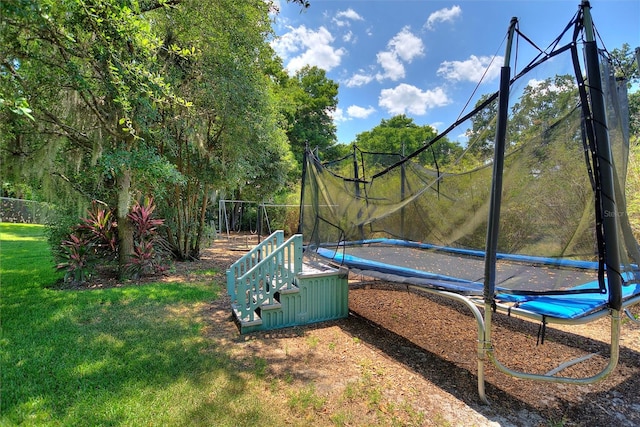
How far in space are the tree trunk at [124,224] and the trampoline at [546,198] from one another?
165 inches

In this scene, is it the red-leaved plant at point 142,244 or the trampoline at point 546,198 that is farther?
the red-leaved plant at point 142,244

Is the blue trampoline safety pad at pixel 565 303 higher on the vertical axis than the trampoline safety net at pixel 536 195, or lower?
lower

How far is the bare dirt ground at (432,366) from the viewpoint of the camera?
1984 mm

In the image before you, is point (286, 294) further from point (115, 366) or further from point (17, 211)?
point (17, 211)

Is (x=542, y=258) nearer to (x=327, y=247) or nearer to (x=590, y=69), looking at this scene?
(x=590, y=69)

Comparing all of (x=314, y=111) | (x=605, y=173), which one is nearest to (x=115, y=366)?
(x=605, y=173)

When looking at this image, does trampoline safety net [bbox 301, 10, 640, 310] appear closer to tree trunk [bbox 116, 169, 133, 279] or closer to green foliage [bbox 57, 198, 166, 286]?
tree trunk [bbox 116, 169, 133, 279]

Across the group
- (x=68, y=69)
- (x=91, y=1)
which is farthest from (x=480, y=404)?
(x=68, y=69)

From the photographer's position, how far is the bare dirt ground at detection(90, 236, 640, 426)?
6.51 feet

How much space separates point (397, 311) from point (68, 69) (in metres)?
4.72

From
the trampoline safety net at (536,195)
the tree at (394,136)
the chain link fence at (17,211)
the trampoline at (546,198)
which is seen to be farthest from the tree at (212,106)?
the tree at (394,136)

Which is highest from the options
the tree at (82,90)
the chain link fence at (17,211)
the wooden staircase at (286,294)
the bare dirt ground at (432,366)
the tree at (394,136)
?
the tree at (394,136)

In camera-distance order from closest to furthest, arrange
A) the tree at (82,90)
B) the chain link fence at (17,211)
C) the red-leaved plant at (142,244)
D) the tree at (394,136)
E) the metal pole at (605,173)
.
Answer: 1. the metal pole at (605,173)
2. the tree at (82,90)
3. the red-leaved plant at (142,244)
4. the chain link fence at (17,211)
5. the tree at (394,136)

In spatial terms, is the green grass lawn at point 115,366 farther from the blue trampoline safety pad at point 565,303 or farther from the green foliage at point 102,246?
the blue trampoline safety pad at point 565,303
